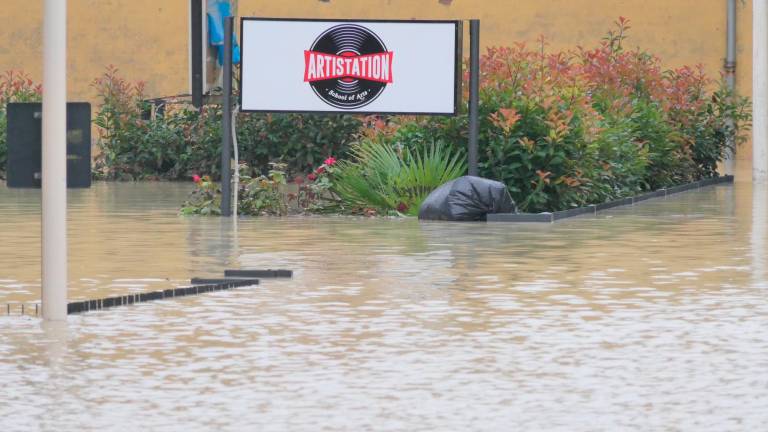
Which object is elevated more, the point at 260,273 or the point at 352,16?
the point at 352,16

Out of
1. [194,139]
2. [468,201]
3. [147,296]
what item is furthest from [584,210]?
[147,296]

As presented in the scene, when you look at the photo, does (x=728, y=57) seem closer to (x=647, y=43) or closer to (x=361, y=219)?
(x=647, y=43)

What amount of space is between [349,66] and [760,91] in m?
11.8

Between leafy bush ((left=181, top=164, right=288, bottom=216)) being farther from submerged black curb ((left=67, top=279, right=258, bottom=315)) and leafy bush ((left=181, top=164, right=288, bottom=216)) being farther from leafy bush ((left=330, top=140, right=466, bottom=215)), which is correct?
submerged black curb ((left=67, top=279, right=258, bottom=315))

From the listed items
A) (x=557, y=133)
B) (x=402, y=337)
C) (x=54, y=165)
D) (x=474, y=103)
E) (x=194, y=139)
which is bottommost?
(x=402, y=337)

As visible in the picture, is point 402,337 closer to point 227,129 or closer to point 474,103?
point 474,103

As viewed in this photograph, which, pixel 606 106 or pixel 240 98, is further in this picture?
pixel 606 106

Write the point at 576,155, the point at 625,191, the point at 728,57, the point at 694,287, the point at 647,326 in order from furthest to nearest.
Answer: the point at 728,57, the point at 625,191, the point at 576,155, the point at 694,287, the point at 647,326

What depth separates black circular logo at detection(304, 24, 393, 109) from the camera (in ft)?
77.5

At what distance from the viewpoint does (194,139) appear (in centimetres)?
3281

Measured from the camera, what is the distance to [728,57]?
38250 mm

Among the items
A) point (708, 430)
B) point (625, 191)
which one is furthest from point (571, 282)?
point (625, 191)

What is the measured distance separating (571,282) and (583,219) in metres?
8.00

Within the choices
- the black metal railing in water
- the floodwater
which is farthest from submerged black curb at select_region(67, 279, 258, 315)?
the floodwater
